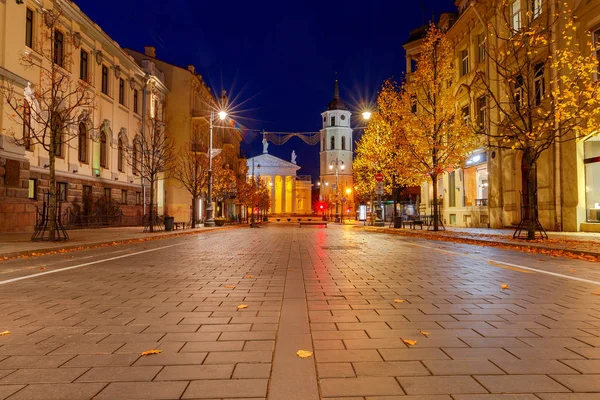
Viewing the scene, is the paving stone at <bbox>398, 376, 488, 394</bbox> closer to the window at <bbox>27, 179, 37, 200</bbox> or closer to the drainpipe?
the drainpipe

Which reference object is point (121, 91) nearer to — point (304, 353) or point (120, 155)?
point (120, 155)

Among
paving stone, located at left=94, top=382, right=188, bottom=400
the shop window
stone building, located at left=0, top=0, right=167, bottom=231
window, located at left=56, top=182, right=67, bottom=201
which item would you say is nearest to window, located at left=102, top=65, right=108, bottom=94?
stone building, located at left=0, top=0, right=167, bottom=231

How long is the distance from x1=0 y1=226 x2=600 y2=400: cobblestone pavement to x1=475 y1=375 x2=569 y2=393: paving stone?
0.01 m

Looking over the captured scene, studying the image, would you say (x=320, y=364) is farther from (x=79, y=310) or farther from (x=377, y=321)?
(x=79, y=310)

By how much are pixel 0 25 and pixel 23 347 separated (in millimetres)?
23863

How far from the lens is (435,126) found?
27.4 meters

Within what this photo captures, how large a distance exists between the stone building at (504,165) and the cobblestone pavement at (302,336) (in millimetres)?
15108

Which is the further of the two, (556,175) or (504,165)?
(504,165)

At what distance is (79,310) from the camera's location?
18.7ft

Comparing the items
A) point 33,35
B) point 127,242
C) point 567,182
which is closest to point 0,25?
point 33,35

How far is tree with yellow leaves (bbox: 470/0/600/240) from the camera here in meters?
17.2

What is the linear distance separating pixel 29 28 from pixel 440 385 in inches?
1126

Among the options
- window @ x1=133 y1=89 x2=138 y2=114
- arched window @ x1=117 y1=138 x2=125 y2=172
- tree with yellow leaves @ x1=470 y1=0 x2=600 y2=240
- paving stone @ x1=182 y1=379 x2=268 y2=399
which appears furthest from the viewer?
window @ x1=133 y1=89 x2=138 y2=114

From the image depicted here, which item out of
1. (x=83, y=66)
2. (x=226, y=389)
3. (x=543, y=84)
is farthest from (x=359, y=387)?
(x=83, y=66)
